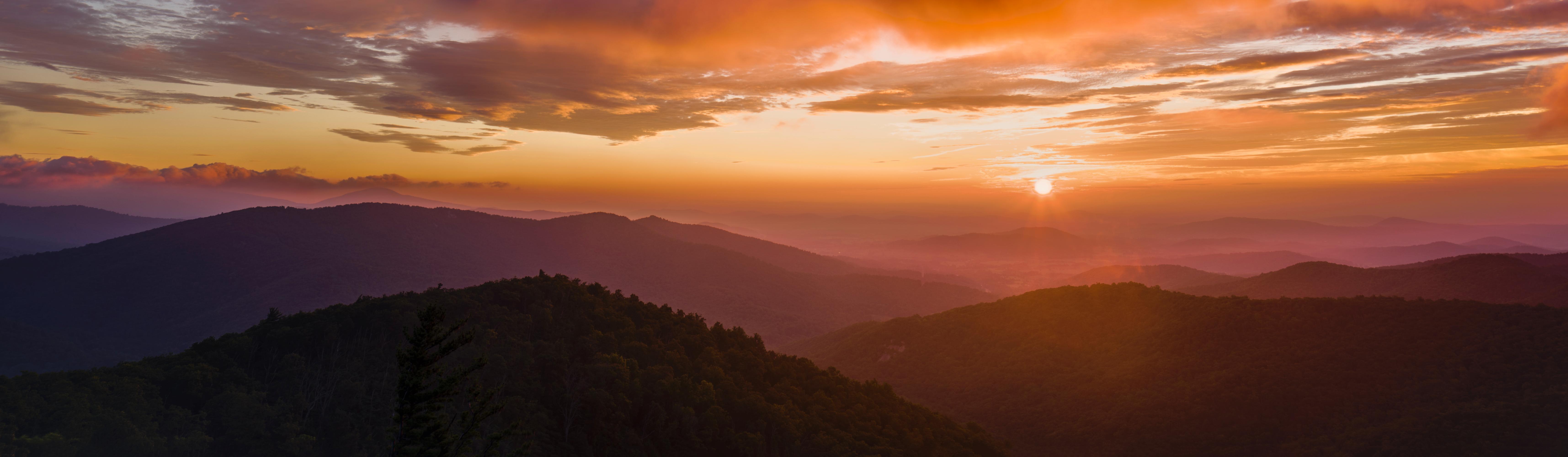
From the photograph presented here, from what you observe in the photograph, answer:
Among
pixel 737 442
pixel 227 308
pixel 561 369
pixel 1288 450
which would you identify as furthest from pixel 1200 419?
pixel 227 308

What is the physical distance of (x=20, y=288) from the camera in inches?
6555

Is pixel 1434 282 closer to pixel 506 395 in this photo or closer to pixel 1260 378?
pixel 1260 378

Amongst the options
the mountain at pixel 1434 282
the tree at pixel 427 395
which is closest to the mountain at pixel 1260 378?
the mountain at pixel 1434 282

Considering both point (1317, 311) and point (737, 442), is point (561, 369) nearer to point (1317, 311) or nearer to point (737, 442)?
point (737, 442)

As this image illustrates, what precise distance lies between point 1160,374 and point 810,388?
46315 mm

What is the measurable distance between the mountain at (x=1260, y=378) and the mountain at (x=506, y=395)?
20558 mm

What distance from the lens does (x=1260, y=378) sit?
238 ft

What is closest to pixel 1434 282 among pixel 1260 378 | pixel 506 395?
pixel 1260 378

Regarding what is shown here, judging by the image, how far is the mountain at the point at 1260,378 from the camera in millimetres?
58562

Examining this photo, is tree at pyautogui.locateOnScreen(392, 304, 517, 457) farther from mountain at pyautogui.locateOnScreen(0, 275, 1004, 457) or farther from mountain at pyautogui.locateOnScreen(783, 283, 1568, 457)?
mountain at pyautogui.locateOnScreen(783, 283, 1568, 457)

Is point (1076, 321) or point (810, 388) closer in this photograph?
point (810, 388)

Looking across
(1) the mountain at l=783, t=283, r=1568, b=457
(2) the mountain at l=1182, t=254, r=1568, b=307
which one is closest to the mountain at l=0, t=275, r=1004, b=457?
(1) the mountain at l=783, t=283, r=1568, b=457

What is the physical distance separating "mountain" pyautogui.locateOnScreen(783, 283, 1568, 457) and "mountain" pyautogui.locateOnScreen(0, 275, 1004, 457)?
2056 centimetres

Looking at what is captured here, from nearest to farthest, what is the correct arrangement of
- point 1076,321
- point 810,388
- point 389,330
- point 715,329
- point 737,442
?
1. point 737,442
2. point 389,330
3. point 810,388
4. point 715,329
5. point 1076,321
